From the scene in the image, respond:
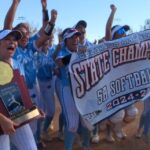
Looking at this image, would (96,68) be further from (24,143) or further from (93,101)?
(24,143)

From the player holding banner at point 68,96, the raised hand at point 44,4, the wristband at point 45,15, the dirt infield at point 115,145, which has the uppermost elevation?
the raised hand at point 44,4

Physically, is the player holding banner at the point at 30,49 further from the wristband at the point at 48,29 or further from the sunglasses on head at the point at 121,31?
the sunglasses on head at the point at 121,31

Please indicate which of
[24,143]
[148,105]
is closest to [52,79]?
[148,105]

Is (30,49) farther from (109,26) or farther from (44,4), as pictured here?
(109,26)

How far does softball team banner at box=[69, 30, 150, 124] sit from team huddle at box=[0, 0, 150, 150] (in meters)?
0.12

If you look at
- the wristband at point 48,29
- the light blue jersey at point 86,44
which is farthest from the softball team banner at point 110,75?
the wristband at point 48,29

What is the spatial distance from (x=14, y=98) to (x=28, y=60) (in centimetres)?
196

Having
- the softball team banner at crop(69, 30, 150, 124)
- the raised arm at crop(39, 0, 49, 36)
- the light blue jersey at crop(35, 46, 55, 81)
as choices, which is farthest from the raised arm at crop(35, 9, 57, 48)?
the light blue jersey at crop(35, 46, 55, 81)

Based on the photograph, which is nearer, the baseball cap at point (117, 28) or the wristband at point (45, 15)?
the wristband at point (45, 15)

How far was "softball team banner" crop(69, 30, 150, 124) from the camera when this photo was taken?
595cm

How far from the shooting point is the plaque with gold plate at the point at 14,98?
4.00 m

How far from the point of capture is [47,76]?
6.85m

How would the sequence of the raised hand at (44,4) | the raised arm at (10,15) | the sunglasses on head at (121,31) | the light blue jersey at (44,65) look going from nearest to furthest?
the raised arm at (10,15) < the raised hand at (44,4) < the light blue jersey at (44,65) < the sunglasses on head at (121,31)

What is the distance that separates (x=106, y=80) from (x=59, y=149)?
150 centimetres
